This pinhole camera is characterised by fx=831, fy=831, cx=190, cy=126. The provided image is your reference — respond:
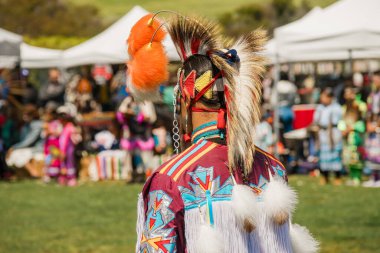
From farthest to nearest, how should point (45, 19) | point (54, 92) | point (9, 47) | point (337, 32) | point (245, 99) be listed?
point (45, 19) < point (54, 92) < point (9, 47) < point (337, 32) < point (245, 99)

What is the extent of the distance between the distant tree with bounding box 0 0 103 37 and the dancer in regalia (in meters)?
39.7

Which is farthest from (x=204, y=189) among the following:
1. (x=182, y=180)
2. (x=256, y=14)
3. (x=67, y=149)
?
(x=256, y=14)

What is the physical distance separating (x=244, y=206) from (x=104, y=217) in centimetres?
648

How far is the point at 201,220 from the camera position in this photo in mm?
2832

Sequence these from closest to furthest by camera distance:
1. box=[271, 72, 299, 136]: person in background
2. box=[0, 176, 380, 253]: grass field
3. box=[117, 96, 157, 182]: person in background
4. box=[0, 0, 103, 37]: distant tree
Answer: box=[0, 176, 380, 253]: grass field < box=[117, 96, 157, 182]: person in background < box=[271, 72, 299, 136]: person in background < box=[0, 0, 103, 37]: distant tree

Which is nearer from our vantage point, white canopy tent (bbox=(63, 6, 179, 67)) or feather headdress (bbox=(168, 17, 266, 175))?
feather headdress (bbox=(168, 17, 266, 175))

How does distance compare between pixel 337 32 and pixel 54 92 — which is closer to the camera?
pixel 337 32

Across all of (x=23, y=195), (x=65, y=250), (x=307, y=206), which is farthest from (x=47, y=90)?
(x=65, y=250)

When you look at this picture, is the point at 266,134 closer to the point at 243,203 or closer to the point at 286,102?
the point at 286,102

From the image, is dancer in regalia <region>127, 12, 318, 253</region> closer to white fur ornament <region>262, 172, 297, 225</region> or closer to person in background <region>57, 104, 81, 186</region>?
white fur ornament <region>262, 172, 297, 225</region>

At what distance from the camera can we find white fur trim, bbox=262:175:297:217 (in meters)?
2.99

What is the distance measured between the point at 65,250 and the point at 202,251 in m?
4.86

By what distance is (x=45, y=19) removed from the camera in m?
45.0

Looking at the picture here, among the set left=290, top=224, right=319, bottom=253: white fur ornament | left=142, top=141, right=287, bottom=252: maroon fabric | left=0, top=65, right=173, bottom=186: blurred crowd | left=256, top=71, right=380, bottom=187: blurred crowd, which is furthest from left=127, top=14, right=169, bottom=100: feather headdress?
left=0, top=65, right=173, bottom=186: blurred crowd
